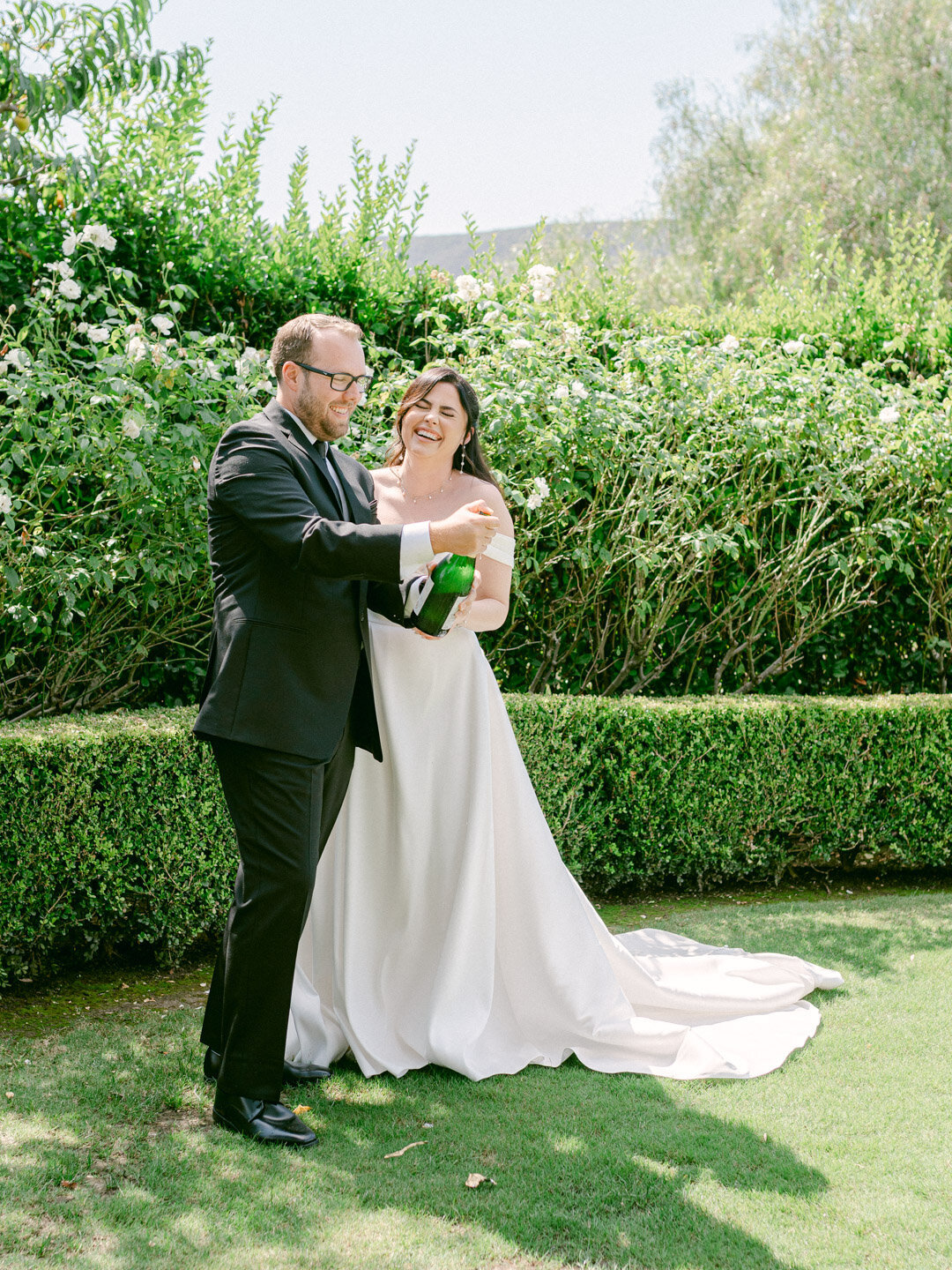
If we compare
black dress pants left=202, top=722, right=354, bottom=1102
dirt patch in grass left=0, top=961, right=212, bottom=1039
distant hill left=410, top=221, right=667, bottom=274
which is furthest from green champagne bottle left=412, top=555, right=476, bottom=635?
distant hill left=410, top=221, right=667, bottom=274

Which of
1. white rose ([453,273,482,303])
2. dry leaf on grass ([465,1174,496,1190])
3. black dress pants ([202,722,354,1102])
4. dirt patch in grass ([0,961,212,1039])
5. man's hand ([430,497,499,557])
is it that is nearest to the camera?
dry leaf on grass ([465,1174,496,1190])

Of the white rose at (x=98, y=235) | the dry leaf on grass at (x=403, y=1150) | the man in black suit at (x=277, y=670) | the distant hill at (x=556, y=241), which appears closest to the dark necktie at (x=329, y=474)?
the man in black suit at (x=277, y=670)

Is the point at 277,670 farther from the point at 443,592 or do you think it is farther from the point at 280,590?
the point at 443,592

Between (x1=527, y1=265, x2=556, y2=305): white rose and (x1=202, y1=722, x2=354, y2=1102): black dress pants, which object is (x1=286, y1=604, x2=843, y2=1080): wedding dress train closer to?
(x1=202, y1=722, x2=354, y2=1102): black dress pants

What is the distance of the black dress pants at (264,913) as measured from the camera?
2.92 metres

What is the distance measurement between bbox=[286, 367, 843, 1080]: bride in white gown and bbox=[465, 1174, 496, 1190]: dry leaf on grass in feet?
2.18

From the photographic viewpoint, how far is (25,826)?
3.95 meters

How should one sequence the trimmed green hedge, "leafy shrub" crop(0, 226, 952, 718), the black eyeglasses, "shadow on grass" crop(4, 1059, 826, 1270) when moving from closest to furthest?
"shadow on grass" crop(4, 1059, 826, 1270) → the black eyeglasses → the trimmed green hedge → "leafy shrub" crop(0, 226, 952, 718)

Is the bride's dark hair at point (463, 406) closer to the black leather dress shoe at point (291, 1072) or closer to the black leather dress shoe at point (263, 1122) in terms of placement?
the black leather dress shoe at point (291, 1072)

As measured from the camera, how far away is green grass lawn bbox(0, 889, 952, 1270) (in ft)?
8.06

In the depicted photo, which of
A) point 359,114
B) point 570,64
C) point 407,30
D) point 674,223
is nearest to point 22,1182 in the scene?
point 359,114

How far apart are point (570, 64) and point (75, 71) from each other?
12192 mm

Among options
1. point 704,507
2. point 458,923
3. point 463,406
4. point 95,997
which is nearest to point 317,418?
point 463,406

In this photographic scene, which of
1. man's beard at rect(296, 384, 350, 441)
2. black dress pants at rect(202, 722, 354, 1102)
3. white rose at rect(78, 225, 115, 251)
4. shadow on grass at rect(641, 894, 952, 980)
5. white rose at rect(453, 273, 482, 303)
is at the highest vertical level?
white rose at rect(78, 225, 115, 251)
